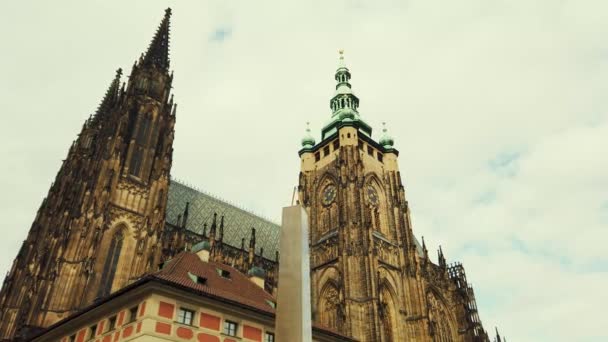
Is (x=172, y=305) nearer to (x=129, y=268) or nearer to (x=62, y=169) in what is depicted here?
(x=129, y=268)

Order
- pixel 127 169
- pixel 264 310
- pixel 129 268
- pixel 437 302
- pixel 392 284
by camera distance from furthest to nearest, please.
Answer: pixel 437 302, pixel 392 284, pixel 127 169, pixel 129 268, pixel 264 310

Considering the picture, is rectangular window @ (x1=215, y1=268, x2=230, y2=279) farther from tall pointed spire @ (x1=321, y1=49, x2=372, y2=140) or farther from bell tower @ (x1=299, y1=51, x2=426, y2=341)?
tall pointed spire @ (x1=321, y1=49, x2=372, y2=140)

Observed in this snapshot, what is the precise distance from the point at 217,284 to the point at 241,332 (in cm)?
309

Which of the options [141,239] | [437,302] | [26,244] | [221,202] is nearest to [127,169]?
[141,239]

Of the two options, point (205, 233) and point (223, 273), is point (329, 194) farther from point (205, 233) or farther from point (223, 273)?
point (223, 273)

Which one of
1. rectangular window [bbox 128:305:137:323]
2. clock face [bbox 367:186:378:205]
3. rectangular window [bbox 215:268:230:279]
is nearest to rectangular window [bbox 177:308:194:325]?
rectangular window [bbox 128:305:137:323]

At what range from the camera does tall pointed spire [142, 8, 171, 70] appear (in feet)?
179

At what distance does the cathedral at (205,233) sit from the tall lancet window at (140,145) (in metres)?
0.12

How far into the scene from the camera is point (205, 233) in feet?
170

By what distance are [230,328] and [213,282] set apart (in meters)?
2.95

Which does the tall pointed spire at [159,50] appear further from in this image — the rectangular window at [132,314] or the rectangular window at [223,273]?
the rectangular window at [132,314]

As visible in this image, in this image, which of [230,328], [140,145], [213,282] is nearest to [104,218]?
[140,145]

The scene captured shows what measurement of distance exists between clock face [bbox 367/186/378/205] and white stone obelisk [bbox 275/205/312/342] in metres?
45.0

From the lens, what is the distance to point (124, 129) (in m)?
46.0
